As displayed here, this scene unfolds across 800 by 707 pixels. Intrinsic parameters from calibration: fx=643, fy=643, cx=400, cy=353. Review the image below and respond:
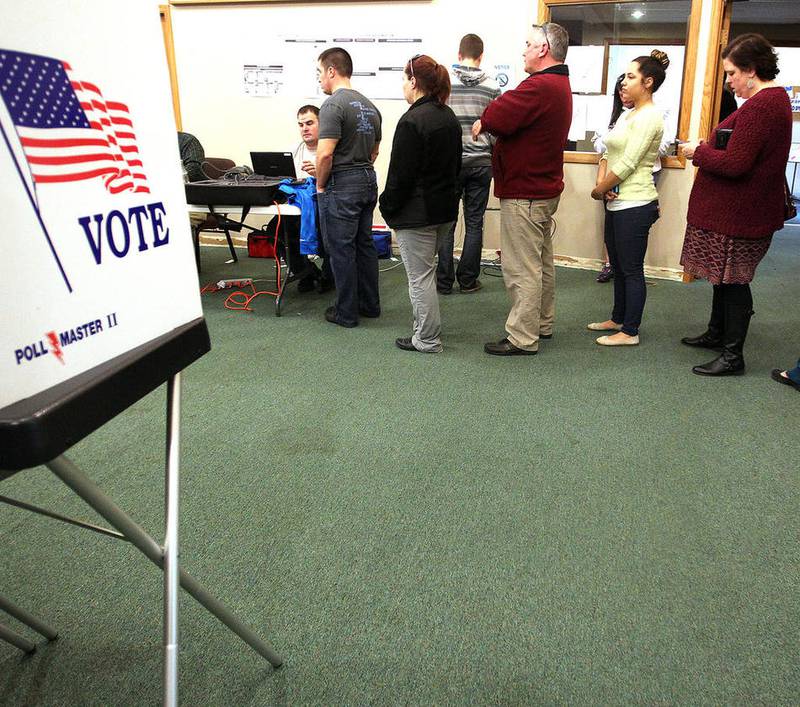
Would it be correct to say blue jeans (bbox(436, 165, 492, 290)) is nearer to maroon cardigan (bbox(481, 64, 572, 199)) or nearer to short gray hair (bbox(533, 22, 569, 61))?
maroon cardigan (bbox(481, 64, 572, 199))

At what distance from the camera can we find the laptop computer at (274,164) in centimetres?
420

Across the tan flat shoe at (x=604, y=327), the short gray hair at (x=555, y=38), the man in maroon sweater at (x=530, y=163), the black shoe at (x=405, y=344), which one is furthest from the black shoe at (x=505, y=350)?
the short gray hair at (x=555, y=38)

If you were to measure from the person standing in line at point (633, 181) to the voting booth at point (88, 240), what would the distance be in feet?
8.35

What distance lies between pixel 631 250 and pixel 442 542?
1.90 metres

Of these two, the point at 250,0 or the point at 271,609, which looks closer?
the point at 271,609

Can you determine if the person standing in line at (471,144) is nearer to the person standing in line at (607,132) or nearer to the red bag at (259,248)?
the person standing in line at (607,132)

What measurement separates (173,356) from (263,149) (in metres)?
5.07

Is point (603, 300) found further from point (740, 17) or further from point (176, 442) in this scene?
point (740, 17)

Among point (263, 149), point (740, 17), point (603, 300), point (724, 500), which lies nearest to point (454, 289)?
point (603, 300)

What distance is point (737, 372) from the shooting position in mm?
2836

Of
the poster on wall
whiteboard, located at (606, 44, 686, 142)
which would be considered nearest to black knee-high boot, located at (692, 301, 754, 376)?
whiteboard, located at (606, 44, 686, 142)

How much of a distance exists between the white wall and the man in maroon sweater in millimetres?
1936

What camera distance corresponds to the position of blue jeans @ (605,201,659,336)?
2.96 m

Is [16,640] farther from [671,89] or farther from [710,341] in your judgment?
[671,89]
